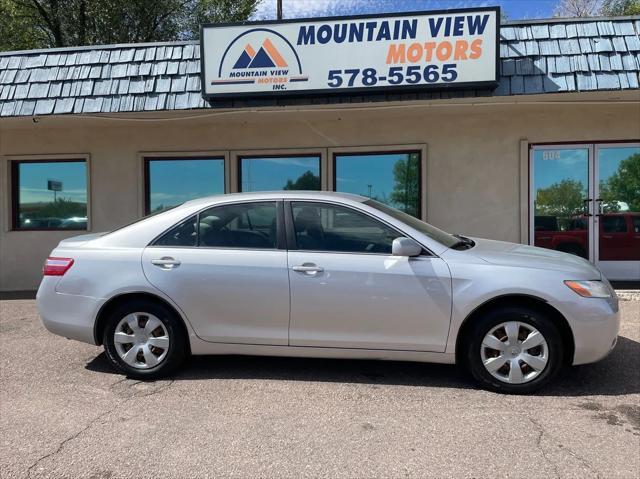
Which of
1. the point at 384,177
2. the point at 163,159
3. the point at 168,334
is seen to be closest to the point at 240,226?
the point at 168,334

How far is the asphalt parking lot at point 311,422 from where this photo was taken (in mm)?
2985

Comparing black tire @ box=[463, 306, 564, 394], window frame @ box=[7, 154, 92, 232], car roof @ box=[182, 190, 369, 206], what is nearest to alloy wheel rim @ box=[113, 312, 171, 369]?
car roof @ box=[182, 190, 369, 206]

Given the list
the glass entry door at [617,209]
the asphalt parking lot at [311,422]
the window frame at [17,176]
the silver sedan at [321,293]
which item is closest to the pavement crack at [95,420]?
the asphalt parking lot at [311,422]

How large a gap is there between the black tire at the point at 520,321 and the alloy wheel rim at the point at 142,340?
251 centimetres

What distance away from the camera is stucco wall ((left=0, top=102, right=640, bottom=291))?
7688 millimetres

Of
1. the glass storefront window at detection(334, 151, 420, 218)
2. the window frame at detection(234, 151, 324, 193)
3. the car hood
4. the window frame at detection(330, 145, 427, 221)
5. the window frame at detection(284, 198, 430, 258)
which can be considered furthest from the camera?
the window frame at detection(234, 151, 324, 193)

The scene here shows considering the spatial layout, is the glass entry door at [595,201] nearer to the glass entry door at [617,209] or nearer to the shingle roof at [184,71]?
the glass entry door at [617,209]

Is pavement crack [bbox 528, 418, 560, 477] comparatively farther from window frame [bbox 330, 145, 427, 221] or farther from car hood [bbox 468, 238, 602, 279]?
window frame [bbox 330, 145, 427, 221]

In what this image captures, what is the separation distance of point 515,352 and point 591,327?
0.58 metres

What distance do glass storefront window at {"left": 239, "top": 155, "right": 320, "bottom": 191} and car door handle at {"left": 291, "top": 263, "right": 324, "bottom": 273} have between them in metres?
4.38

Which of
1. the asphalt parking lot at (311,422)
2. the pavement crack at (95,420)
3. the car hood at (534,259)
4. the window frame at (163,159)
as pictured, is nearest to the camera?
the asphalt parking lot at (311,422)

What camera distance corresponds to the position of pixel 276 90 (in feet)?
22.8

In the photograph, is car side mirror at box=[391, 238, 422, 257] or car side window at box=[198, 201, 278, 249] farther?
car side window at box=[198, 201, 278, 249]

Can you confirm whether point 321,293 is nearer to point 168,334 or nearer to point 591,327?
point 168,334
